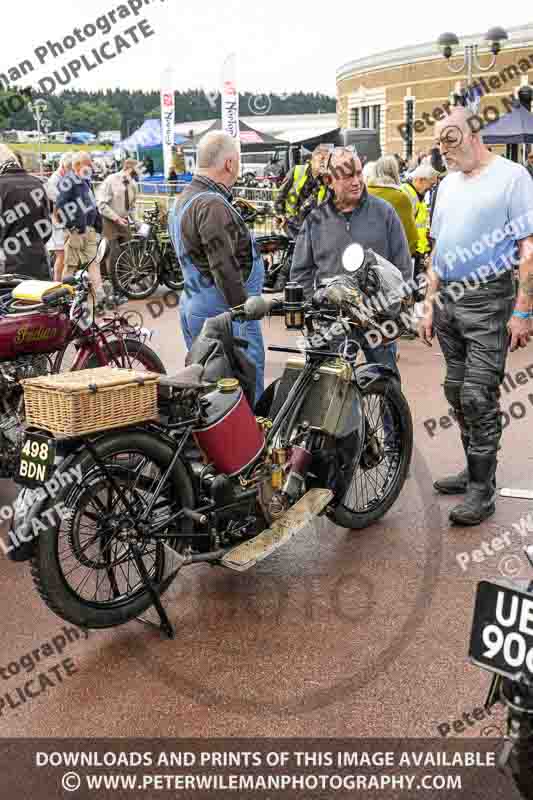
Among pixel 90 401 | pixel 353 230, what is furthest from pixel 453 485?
pixel 90 401

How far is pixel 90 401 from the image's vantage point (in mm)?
3137

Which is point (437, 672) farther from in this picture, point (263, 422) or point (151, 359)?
point (151, 359)

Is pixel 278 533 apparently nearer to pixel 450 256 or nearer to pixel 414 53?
pixel 450 256

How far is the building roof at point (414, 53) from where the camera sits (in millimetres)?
44125

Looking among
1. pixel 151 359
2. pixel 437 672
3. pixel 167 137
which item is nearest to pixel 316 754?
pixel 437 672

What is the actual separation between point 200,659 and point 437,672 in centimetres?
92

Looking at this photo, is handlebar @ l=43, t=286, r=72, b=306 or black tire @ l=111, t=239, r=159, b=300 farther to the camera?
black tire @ l=111, t=239, r=159, b=300

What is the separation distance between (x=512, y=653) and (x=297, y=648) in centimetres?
161

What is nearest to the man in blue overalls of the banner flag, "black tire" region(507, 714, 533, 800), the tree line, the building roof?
"black tire" region(507, 714, 533, 800)

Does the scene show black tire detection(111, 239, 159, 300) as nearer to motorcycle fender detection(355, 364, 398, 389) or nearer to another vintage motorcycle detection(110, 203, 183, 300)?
another vintage motorcycle detection(110, 203, 183, 300)

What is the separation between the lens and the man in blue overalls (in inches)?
181

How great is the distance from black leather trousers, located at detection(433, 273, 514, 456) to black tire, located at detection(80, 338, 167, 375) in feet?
6.76

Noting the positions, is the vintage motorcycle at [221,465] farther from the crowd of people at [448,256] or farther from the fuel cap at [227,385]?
the crowd of people at [448,256]

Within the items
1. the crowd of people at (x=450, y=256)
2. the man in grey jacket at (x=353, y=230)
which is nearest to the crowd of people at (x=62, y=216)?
the crowd of people at (x=450, y=256)
